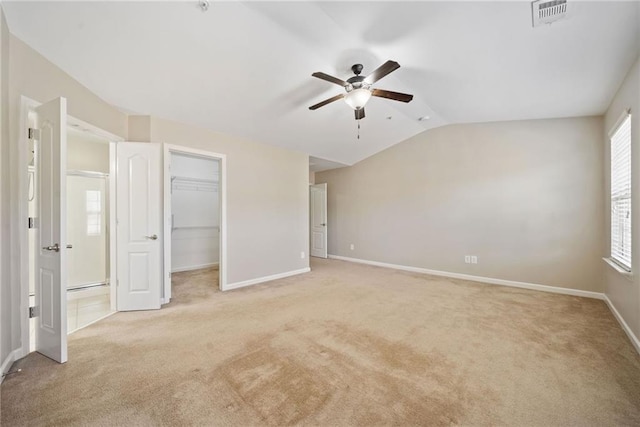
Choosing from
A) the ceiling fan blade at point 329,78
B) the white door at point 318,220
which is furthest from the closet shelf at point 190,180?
the ceiling fan blade at point 329,78

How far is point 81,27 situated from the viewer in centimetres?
223

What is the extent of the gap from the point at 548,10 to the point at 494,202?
335cm

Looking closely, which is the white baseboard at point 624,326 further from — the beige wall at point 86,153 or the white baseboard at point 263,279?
the beige wall at point 86,153

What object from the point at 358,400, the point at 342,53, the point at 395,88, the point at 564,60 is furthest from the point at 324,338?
the point at 564,60

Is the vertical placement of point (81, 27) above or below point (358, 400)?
above

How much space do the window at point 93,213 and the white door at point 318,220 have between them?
4.76m

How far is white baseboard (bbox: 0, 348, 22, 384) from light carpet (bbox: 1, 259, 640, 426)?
7 cm

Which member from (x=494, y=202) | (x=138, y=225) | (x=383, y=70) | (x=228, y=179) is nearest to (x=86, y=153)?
(x=138, y=225)

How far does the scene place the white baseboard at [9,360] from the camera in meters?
2.01

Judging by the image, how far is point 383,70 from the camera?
8.11 feet

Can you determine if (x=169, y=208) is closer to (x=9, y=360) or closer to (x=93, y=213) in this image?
(x=93, y=213)

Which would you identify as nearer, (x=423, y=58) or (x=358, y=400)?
(x=358, y=400)

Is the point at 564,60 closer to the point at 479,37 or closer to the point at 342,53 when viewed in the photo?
the point at 479,37

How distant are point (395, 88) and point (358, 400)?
142 inches
